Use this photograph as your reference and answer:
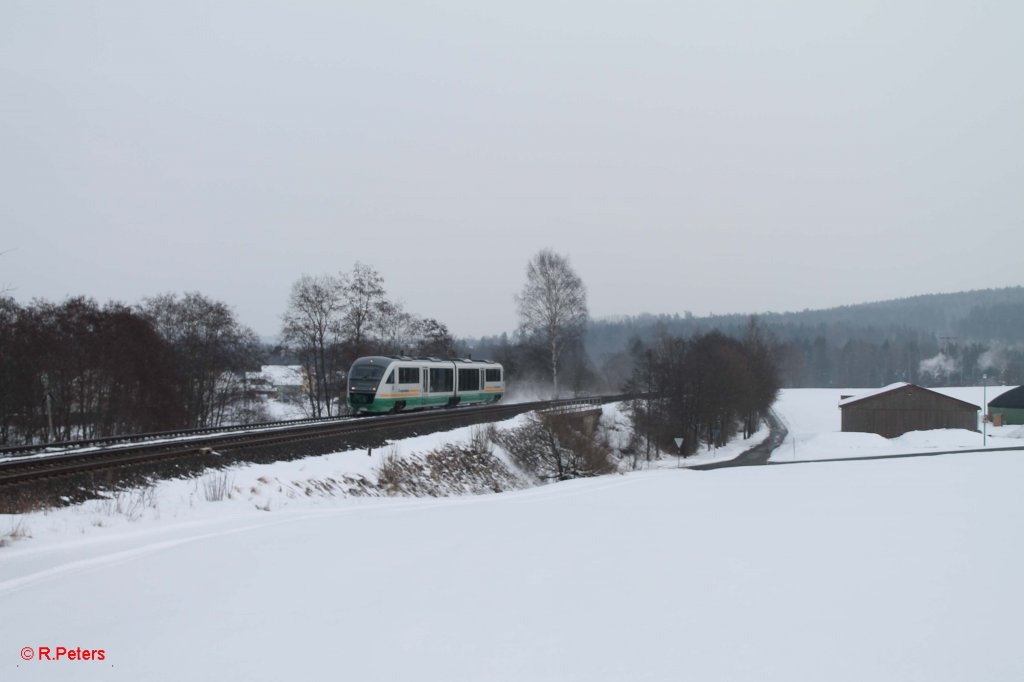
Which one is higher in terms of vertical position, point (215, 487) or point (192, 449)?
point (192, 449)

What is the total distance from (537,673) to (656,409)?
4931 cm

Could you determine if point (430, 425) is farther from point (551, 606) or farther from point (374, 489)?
point (551, 606)

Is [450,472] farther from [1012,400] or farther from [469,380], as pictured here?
[1012,400]

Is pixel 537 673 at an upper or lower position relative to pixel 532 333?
lower

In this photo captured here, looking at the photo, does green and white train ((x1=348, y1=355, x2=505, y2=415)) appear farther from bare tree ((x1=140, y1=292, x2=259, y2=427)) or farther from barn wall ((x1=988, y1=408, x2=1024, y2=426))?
barn wall ((x1=988, y1=408, x2=1024, y2=426))

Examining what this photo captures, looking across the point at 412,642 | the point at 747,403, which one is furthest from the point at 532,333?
the point at 412,642

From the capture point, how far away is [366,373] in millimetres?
35062

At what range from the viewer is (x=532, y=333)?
64375 mm

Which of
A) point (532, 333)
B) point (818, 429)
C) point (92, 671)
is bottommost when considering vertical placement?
point (818, 429)

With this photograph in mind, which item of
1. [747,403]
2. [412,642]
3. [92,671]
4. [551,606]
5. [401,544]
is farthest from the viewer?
[747,403]

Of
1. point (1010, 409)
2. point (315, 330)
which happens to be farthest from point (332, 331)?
point (1010, 409)

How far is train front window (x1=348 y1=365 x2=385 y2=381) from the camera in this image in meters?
34.8

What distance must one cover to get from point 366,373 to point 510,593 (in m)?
27.0

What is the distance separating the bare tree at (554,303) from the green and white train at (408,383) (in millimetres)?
17084
